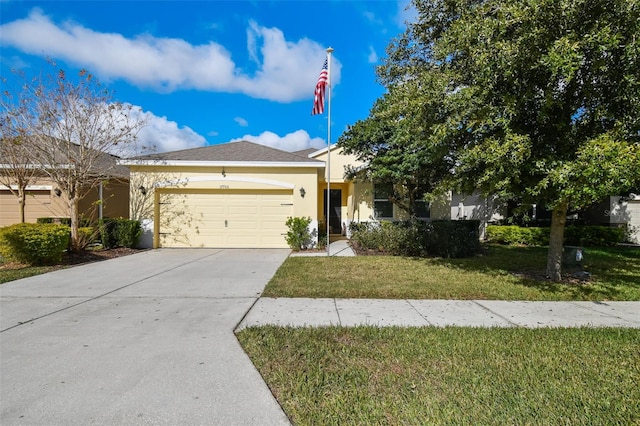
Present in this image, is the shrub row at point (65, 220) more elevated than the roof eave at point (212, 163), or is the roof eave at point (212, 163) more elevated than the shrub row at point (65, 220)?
the roof eave at point (212, 163)

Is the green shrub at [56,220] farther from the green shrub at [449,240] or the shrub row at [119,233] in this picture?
the green shrub at [449,240]

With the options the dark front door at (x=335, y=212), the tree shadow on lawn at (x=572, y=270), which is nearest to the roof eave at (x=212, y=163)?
the tree shadow on lawn at (x=572, y=270)

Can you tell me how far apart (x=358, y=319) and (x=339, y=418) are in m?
2.32

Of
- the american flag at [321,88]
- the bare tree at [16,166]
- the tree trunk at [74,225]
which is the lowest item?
the tree trunk at [74,225]

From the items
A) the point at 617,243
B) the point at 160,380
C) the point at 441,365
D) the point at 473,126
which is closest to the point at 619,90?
the point at 473,126

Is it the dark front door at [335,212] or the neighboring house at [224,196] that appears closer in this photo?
the neighboring house at [224,196]

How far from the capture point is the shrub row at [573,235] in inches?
557

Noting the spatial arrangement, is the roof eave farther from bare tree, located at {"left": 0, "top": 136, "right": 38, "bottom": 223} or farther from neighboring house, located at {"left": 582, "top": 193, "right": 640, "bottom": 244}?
neighboring house, located at {"left": 582, "top": 193, "right": 640, "bottom": 244}

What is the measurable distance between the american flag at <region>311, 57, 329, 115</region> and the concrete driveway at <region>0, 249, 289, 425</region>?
6215 mm

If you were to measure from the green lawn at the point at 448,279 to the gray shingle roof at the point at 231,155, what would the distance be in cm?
435

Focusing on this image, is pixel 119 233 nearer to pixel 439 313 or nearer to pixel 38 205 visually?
pixel 38 205

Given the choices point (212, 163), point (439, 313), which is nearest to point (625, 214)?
point (439, 313)

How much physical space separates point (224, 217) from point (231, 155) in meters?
2.40

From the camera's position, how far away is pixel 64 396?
2949 mm
